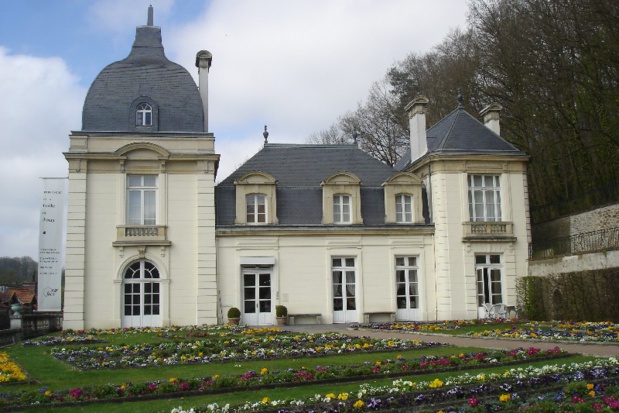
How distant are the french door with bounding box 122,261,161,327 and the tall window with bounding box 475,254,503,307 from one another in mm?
13208

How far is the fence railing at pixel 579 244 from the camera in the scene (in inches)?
973

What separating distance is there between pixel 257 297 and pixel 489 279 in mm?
9767

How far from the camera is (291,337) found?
781 inches

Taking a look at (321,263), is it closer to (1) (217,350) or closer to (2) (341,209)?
(2) (341,209)

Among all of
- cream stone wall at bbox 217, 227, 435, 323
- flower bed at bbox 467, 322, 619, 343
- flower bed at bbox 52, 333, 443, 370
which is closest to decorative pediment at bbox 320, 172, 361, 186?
cream stone wall at bbox 217, 227, 435, 323

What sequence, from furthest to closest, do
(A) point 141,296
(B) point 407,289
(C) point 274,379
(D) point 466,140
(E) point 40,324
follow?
(D) point 466,140 → (B) point 407,289 → (A) point 141,296 → (E) point 40,324 → (C) point 274,379

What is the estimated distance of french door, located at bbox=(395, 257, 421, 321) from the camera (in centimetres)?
2897

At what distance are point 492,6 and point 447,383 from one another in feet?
92.8

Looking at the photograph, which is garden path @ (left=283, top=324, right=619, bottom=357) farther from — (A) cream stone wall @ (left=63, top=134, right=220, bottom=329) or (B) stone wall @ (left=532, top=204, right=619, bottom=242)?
(B) stone wall @ (left=532, top=204, right=619, bottom=242)

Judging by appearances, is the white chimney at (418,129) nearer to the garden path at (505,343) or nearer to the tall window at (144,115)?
the garden path at (505,343)

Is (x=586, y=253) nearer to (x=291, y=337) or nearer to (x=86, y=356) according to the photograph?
(x=291, y=337)

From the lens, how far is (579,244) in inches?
1064

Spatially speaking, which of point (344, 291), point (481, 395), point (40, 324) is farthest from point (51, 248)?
point (481, 395)

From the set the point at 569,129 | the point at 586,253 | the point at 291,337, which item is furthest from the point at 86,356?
the point at 569,129
